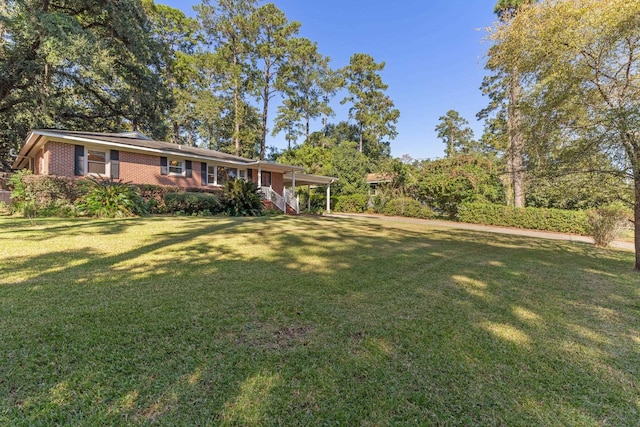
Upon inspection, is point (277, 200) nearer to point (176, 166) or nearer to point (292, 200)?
point (292, 200)

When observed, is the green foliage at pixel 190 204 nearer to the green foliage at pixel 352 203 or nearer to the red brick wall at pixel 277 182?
the red brick wall at pixel 277 182

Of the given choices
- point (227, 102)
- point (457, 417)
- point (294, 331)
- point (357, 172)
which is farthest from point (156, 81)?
point (457, 417)

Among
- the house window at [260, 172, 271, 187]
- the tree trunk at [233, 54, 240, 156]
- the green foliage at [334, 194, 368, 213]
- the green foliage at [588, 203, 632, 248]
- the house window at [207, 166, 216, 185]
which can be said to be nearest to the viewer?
the green foliage at [588, 203, 632, 248]

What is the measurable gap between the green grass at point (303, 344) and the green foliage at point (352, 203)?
19.5 metres

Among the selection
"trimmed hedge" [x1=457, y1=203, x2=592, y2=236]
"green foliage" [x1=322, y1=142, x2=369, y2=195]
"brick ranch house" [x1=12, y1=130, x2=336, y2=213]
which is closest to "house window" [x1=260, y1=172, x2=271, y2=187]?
"brick ranch house" [x1=12, y1=130, x2=336, y2=213]

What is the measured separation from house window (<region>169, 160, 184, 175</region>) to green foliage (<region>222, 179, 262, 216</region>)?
427 cm

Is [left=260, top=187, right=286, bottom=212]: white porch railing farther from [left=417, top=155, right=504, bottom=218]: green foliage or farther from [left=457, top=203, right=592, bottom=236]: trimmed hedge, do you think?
[left=457, top=203, right=592, bottom=236]: trimmed hedge

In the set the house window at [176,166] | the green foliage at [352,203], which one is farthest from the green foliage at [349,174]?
the house window at [176,166]

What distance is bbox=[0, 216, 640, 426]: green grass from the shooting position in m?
1.67

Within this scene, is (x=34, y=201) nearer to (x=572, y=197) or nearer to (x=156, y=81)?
(x=156, y=81)

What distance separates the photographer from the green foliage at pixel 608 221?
8.80m

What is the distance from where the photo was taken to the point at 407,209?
67.5ft

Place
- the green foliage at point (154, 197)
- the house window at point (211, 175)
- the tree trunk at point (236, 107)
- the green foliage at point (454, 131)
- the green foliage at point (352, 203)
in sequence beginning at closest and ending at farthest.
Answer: the green foliage at point (154, 197) → the house window at point (211, 175) → the green foliage at point (352, 203) → the tree trunk at point (236, 107) → the green foliage at point (454, 131)

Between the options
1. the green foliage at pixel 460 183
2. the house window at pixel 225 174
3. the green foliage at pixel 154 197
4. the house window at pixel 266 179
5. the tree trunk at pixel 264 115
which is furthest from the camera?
the tree trunk at pixel 264 115
